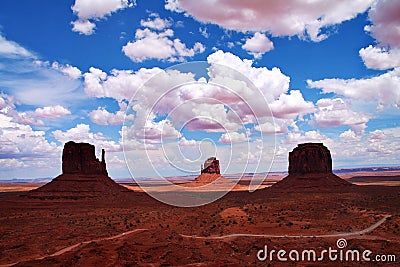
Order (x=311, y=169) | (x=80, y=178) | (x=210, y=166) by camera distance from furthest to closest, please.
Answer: (x=210, y=166) < (x=311, y=169) < (x=80, y=178)

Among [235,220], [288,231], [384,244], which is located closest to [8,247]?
[235,220]

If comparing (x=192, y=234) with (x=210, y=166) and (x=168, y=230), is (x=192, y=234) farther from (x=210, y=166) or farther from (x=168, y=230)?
(x=210, y=166)

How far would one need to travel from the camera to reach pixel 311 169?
83625 millimetres

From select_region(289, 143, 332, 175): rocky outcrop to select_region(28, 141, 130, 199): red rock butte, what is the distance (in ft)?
154

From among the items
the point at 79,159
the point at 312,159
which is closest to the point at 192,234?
the point at 79,159

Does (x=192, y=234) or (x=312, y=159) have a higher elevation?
(x=312, y=159)

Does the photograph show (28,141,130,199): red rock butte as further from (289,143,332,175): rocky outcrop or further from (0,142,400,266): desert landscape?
(289,143,332,175): rocky outcrop

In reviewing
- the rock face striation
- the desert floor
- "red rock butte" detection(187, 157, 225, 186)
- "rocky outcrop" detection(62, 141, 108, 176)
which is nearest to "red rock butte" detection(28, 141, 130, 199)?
"rocky outcrop" detection(62, 141, 108, 176)

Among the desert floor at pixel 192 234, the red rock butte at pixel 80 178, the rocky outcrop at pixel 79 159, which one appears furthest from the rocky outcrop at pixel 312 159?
the rocky outcrop at pixel 79 159

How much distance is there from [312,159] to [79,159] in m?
59.0

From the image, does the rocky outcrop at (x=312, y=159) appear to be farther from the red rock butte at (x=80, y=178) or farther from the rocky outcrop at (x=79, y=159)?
the rocky outcrop at (x=79, y=159)

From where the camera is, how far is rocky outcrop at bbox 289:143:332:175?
274ft

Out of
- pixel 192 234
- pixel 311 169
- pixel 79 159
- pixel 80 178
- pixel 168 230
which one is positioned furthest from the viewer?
pixel 311 169

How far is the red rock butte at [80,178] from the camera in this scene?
68812 millimetres
